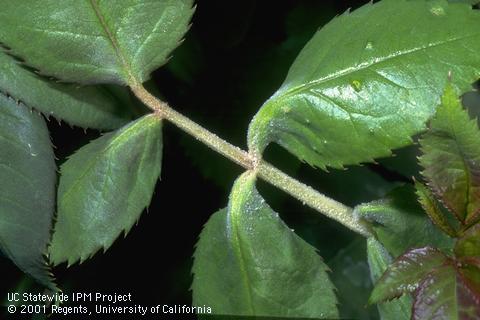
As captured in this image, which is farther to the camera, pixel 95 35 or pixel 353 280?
pixel 353 280

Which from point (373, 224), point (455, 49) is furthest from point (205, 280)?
point (455, 49)

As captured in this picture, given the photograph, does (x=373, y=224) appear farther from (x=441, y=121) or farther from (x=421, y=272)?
(x=441, y=121)

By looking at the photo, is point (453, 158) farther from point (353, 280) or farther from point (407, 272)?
point (353, 280)

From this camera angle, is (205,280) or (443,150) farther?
(205,280)

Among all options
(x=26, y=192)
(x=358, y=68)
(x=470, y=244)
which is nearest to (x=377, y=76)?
(x=358, y=68)

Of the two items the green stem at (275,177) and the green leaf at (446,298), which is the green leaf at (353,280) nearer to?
the green stem at (275,177)

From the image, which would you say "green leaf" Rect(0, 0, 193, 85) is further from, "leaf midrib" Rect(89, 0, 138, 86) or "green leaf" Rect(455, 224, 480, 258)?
"green leaf" Rect(455, 224, 480, 258)

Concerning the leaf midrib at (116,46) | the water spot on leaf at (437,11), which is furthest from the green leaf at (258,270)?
the water spot on leaf at (437,11)
